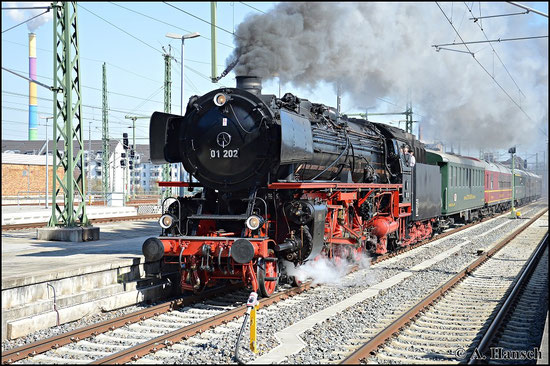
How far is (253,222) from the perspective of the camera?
28.8 feet

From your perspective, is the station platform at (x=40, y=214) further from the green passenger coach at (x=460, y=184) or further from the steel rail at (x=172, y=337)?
the steel rail at (x=172, y=337)

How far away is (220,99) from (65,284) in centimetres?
375

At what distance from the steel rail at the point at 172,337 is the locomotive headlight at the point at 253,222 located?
1.23 meters

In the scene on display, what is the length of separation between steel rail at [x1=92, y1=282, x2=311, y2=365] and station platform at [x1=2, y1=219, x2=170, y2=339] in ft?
6.04

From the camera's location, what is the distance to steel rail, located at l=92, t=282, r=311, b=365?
6039mm

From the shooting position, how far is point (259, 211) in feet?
30.5

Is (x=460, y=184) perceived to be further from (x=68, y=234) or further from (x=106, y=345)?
(x=106, y=345)

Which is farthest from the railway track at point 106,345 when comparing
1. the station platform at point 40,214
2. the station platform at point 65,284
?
the station platform at point 40,214

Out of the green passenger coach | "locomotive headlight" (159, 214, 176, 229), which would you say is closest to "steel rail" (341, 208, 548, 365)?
"locomotive headlight" (159, 214, 176, 229)

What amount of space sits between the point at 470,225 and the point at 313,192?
17.9m

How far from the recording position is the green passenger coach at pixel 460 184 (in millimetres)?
21172

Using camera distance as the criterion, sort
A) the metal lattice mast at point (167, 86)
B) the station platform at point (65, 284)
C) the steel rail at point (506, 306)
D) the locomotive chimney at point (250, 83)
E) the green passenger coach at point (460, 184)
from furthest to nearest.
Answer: the metal lattice mast at point (167, 86)
the green passenger coach at point (460, 184)
the locomotive chimney at point (250, 83)
the station platform at point (65, 284)
the steel rail at point (506, 306)

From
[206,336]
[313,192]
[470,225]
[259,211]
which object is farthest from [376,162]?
[470,225]

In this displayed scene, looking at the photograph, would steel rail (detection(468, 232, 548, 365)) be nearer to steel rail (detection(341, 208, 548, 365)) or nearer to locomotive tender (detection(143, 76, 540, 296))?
steel rail (detection(341, 208, 548, 365))
